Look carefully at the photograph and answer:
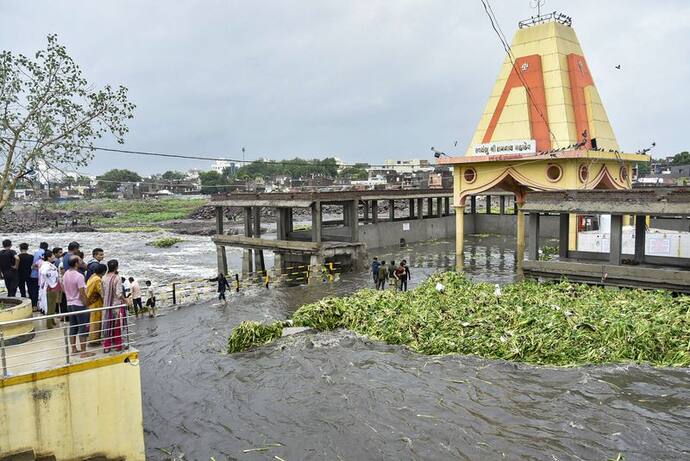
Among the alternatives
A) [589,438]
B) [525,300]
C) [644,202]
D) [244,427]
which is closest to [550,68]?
[644,202]

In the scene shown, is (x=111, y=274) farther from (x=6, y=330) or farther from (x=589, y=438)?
(x=589, y=438)

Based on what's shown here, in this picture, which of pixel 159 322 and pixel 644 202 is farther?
pixel 159 322

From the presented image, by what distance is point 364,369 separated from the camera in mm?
14352

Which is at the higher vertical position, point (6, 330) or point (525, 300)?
point (6, 330)

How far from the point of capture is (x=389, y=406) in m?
12.2

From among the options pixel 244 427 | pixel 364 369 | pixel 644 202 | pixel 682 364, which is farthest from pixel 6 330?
pixel 644 202

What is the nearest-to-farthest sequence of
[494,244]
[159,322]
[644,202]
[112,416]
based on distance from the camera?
[112,416], [644,202], [159,322], [494,244]

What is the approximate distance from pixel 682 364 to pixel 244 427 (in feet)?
35.1

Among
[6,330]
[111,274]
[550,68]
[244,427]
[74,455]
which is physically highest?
[550,68]

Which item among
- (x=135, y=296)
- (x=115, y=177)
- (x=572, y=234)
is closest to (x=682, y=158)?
(x=572, y=234)

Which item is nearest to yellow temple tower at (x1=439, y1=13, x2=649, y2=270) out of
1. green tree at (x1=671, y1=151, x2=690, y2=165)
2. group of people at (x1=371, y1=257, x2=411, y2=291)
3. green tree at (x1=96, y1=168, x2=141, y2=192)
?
group of people at (x1=371, y1=257, x2=411, y2=291)

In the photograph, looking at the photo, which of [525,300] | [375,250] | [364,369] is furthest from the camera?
[375,250]

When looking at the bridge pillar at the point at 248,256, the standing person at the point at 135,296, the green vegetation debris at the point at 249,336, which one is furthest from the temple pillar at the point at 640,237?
the bridge pillar at the point at 248,256

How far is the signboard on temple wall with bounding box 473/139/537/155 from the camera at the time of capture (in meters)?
26.8
